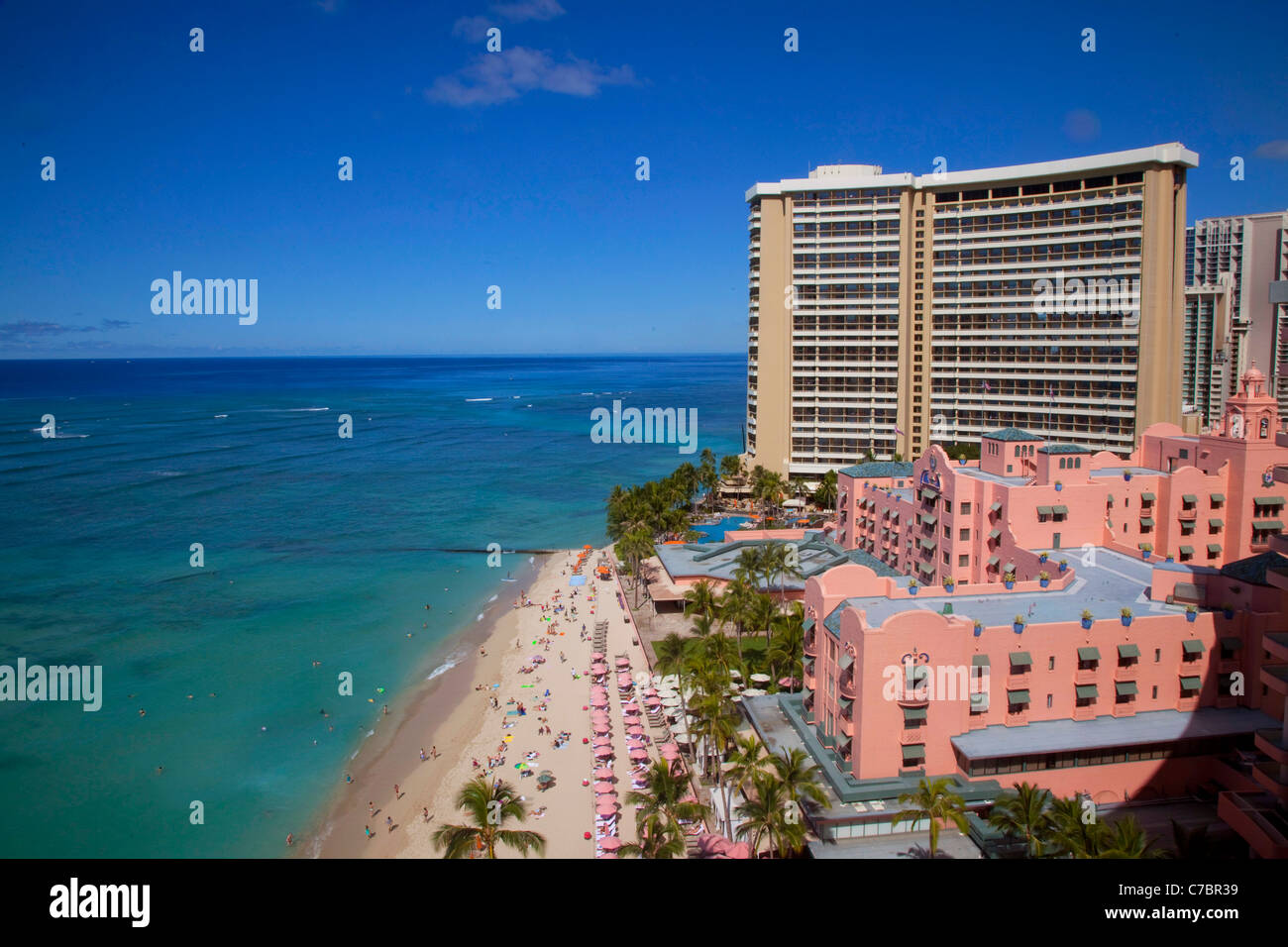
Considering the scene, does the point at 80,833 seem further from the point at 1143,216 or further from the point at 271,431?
the point at 271,431

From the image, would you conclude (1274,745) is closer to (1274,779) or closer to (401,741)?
(1274,779)

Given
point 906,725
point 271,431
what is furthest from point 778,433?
point 271,431

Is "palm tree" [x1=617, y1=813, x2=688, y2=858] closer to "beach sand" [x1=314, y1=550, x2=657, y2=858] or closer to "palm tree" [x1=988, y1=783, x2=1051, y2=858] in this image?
"beach sand" [x1=314, y1=550, x2=657, y2=858]

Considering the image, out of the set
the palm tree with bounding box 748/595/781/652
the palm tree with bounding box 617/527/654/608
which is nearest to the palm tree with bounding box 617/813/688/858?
the palm tree with bounding box 748/595/781/652

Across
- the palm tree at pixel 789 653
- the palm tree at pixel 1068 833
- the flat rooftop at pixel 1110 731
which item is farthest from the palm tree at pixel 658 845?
the palm tree at pixel 789 653

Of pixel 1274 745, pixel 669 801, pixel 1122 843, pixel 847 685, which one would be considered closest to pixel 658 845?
pixel 669 801

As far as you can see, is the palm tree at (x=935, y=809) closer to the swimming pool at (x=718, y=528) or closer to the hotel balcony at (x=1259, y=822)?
the hotel balcony at (x=1259, y=822)
